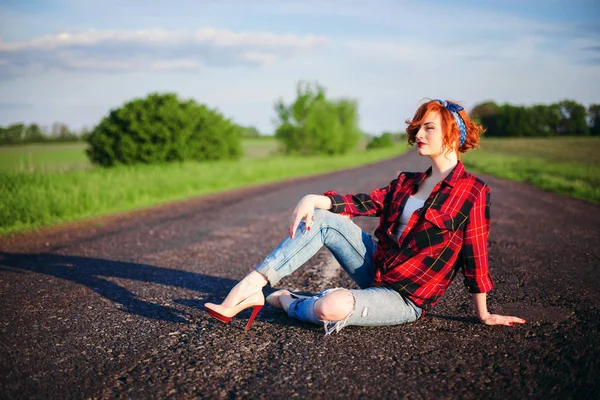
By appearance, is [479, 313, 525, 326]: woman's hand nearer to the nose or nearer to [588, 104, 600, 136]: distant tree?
the nose

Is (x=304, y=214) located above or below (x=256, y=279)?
above

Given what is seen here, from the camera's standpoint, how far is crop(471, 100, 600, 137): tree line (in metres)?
36.3

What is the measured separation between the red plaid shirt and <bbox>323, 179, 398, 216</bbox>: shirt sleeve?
194mm

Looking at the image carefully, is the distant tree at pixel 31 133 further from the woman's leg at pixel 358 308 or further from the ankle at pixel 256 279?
the woman's leg at pixel 358 308

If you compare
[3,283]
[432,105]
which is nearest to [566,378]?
[432,105]

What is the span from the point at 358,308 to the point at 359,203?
710mm

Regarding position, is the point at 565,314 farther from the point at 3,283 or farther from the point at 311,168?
the point at 311,168

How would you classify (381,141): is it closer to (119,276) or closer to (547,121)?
(547,121)

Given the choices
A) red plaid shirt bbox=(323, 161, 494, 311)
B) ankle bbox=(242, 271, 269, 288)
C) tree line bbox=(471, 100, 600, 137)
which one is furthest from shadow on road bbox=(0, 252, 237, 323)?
tree line bbox=(471, 100, 600, 137)

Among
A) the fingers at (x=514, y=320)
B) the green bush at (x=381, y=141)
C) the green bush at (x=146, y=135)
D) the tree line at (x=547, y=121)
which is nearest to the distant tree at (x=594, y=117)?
the tree line at (x=547, y=121)

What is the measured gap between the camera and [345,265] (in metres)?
2.85

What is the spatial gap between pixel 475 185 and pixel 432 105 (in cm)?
55

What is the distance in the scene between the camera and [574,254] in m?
4.73

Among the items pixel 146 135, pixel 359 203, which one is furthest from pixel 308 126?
pixel 359 203
